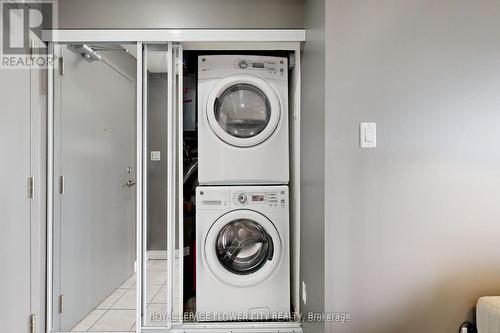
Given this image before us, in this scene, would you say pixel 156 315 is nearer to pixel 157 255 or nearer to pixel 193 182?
pixel 157 255

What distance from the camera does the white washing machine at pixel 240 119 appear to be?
6.87ft

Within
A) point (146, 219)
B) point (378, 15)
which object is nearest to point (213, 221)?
point (146, 219)

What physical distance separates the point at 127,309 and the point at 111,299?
23 centimetres

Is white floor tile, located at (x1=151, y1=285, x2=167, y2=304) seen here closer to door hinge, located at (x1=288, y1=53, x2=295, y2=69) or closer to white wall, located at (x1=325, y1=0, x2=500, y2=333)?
white wall, located at (x1=325, y1=0, x2=500, y2=333)

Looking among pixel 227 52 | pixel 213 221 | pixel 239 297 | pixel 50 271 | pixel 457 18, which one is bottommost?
pixel 239 297

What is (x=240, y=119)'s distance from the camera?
7.04 feet

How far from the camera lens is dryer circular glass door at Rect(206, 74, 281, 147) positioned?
6.84ft

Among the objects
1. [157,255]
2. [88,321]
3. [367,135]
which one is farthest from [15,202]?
[367,135]

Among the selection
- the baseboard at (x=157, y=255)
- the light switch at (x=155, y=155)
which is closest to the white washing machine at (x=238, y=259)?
the baseboard at (x=157, y=255)

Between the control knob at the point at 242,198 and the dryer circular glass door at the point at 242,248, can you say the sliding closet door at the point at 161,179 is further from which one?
the control knob at the point at 242,198

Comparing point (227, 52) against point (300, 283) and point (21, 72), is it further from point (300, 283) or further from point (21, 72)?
point (300, 283)

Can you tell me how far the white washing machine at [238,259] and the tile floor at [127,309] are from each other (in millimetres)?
240

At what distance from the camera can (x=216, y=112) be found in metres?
2.11

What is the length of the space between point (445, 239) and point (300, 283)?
36.6 inches
